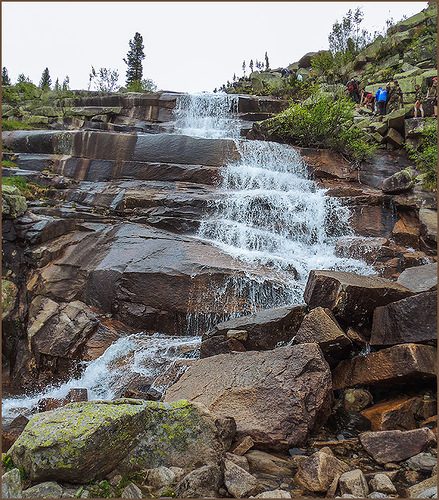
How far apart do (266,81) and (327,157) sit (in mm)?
16736

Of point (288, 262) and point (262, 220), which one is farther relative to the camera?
point (262, 220)

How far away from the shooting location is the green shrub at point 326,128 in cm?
1766

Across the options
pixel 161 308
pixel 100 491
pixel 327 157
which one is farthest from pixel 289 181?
pixel 100 491

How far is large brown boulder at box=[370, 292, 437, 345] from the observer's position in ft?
20.7

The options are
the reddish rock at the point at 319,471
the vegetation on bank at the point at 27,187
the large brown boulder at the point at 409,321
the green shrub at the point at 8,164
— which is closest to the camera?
the reddish rock at the point at 319,471

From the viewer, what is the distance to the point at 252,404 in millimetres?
5609

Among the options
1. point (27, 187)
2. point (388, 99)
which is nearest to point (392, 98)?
point (388, 99)

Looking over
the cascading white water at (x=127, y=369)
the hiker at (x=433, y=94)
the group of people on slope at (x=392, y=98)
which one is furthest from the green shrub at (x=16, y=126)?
the hiker at (x=433, y=94)

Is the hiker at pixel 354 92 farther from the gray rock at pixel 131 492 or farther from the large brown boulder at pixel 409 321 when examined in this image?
the gray rock at pixel 131 492

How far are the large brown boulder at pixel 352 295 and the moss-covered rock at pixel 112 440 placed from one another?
10.5 ft

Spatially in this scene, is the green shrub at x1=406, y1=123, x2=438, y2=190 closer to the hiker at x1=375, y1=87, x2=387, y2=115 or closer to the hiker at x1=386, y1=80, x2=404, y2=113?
the hiker at x1=386, y1=80, x2=404, y2=113

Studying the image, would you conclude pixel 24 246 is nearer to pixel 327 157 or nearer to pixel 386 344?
pixel 386 344

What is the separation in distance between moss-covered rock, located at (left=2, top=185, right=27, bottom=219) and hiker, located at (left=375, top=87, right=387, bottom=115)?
17.3 meters

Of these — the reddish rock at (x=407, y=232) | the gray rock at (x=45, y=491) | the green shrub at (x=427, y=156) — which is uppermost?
the green shrub at (x=427, y=156)
